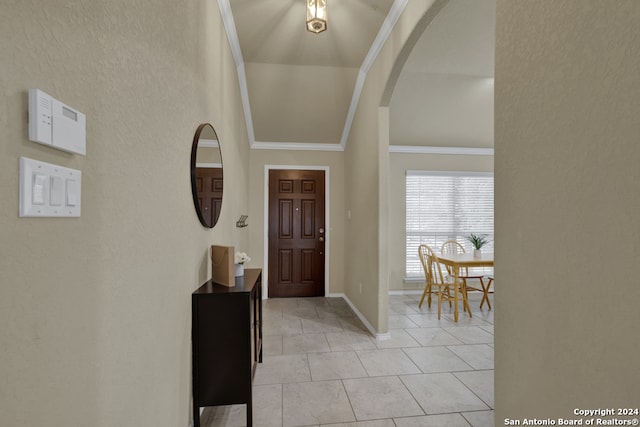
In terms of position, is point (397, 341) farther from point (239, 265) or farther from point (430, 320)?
point (239, 265)

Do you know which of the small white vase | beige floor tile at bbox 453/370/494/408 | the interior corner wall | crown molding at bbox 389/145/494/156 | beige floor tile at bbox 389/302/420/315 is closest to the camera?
beige floor tile at bbox 453/370/494/408

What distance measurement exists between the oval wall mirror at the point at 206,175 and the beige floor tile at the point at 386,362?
185 centimetres

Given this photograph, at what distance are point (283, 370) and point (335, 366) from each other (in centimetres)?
46

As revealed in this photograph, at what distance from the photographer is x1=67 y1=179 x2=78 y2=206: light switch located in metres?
0.79

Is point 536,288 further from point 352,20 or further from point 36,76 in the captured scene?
point 352,20

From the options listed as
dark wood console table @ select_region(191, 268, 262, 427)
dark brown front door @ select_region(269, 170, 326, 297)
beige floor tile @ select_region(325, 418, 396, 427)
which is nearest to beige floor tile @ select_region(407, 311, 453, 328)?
dark brown front door @ select_region(269, 170, 326, 297)

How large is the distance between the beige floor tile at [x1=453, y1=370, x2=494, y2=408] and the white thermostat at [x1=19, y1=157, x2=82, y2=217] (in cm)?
269

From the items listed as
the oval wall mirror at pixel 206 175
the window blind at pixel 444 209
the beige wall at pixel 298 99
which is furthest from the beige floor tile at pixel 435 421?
the beige wall at pixel 298 99

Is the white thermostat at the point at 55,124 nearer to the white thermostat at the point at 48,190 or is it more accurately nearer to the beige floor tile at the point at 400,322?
the white thermostat at the point at 48,190

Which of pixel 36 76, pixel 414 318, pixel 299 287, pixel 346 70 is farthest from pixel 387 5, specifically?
pixel 299 287

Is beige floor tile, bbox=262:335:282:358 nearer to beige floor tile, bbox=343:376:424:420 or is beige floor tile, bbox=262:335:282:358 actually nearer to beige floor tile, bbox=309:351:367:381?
beige floor tile, bbox=309:351:367:381

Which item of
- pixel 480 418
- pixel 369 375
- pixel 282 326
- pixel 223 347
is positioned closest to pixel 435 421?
pixel 480 418

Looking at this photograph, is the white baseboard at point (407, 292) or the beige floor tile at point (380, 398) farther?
the white baseboard at point (407, 292)

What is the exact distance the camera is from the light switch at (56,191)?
0.73 metres
